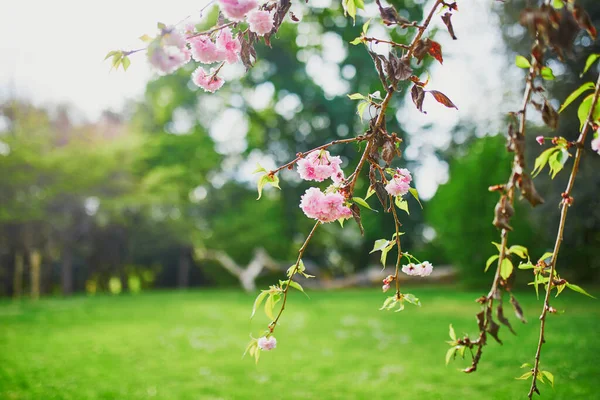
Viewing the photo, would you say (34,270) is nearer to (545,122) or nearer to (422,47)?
(422,47)

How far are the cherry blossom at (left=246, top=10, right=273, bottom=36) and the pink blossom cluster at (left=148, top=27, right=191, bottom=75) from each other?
0.82 feet

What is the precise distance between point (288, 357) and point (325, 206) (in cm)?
377

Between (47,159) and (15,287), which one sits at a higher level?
(47,159)

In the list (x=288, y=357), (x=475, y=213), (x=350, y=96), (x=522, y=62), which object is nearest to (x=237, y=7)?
(x=350, y=96)

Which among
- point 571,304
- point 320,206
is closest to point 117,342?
point 320,206

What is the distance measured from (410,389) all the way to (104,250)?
14.0 metres

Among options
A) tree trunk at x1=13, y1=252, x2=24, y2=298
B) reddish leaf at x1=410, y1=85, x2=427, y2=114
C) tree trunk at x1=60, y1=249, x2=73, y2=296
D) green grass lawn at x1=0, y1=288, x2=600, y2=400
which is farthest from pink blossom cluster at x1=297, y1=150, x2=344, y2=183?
tree trunk at x1=60, y1=249, x2=73, y2=296

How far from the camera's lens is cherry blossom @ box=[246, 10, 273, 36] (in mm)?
1480

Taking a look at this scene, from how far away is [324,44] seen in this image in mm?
17109

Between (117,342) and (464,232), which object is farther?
(464,232)

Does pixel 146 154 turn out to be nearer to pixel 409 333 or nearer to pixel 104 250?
pixel 104 250

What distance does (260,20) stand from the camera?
1.48 metres

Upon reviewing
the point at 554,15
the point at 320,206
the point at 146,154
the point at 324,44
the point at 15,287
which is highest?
the point at 324,44

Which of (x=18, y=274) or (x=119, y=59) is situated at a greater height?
(x=119, y=59)
